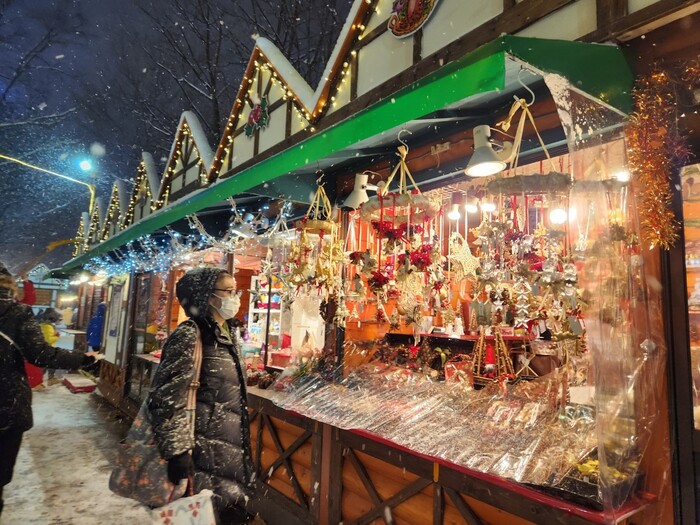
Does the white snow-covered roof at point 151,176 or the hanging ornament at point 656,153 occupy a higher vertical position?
the white snow-covered roof at point 151,176

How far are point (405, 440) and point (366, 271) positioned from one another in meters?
1.39

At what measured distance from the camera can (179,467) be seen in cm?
251

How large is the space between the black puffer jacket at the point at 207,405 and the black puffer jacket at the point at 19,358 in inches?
56.4

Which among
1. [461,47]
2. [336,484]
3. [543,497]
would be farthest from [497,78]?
[336,484]

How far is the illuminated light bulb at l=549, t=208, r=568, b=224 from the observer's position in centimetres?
283

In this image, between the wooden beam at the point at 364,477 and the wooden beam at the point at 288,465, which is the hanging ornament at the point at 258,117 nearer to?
the wooden beam at the point at 288,465

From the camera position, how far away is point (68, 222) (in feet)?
110

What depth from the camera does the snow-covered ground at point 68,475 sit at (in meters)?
4.61

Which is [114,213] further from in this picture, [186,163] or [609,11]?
[609,11]

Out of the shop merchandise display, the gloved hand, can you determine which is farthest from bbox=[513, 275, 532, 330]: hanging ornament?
the gloved hand

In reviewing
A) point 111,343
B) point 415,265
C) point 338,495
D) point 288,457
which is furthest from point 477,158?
point 111,343

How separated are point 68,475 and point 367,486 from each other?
14.7 ft

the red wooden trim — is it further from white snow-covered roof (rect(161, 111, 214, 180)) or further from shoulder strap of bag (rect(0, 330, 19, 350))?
white snow-covered roof (rect(161, 111, 214, 180))

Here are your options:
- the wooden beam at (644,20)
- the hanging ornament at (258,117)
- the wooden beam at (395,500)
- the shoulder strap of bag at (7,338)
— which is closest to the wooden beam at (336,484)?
the wooden beam at (395,500)
